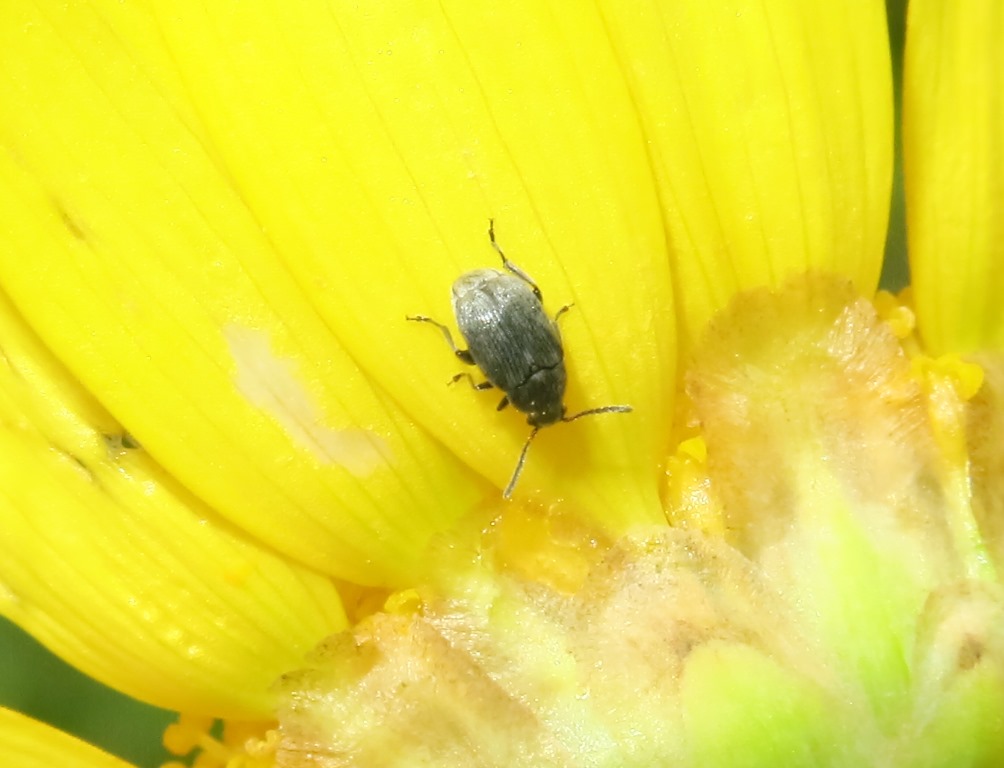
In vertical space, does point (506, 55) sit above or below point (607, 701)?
above

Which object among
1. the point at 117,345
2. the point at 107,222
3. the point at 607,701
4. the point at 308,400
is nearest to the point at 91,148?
the point at 107,222

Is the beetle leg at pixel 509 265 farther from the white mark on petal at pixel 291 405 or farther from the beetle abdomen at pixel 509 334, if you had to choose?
the white mark on petal at pixel 291 405

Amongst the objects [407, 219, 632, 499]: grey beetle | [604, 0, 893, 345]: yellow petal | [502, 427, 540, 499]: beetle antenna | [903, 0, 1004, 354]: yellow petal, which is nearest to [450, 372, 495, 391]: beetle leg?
[407, 219, 632, 499]: grey beetle

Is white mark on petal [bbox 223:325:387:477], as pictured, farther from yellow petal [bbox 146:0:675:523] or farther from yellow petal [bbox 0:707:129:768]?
yellow petal [bbox 0:707:129:768]

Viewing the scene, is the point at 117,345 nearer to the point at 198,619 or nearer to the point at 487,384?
the point at 198,619

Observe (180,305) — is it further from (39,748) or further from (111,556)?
(39,748)

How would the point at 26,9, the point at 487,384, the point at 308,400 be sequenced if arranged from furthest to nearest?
the point at 487,384
the point at 308,400
the point at 26,9

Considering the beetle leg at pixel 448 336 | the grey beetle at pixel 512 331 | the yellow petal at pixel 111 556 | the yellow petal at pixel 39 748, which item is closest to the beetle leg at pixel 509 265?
the grey beetle at pixel 512 331

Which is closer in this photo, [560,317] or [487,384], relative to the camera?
[560,317]

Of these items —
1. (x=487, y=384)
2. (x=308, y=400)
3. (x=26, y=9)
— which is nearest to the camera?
(x=26, y=9)
